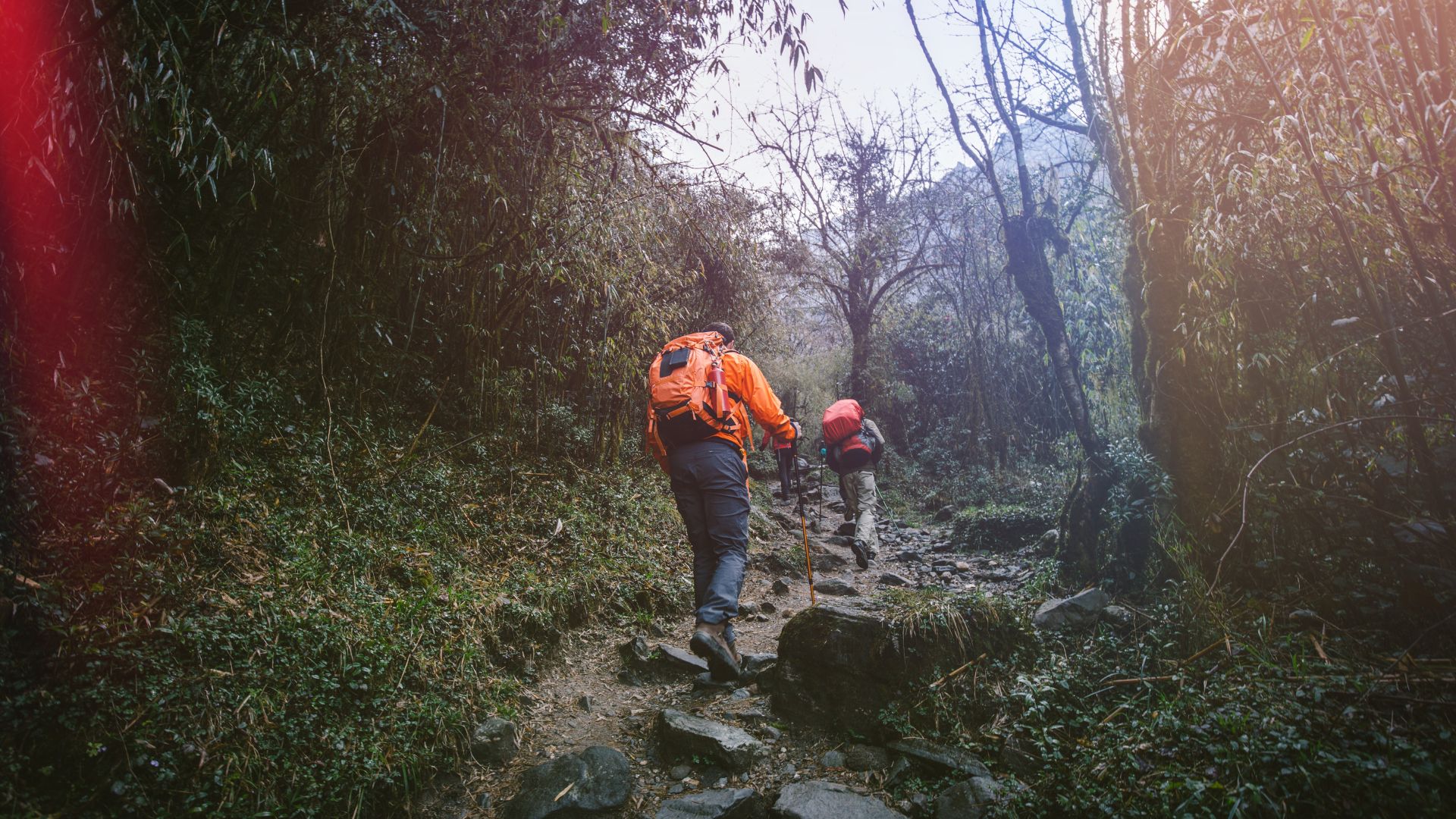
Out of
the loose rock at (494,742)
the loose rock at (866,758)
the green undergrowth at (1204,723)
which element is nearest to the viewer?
the green undergrowth at (1204,723)

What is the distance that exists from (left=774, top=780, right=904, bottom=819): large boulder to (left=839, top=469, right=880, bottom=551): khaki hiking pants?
16.4 ft

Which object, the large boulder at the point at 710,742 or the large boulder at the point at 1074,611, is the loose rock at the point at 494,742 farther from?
the large boulder at the point at 1074,611

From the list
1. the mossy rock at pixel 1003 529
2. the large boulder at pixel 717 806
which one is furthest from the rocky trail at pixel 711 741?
the mossy rock at pixel 1003 529

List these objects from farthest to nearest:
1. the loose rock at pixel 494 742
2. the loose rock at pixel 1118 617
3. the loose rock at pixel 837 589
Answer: the loose rock at pixel 837 589, the loose rock at pixel 1118 617, the loose rock at pixel 494 742

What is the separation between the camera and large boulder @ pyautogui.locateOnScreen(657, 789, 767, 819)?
2.56m

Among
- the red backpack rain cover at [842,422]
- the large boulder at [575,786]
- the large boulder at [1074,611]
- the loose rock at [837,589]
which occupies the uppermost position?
the red backpack rain cover at [842,422]

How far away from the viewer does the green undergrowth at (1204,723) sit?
6.37 feet

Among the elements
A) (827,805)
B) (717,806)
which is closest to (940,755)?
(827,805)

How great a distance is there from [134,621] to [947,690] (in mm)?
3294

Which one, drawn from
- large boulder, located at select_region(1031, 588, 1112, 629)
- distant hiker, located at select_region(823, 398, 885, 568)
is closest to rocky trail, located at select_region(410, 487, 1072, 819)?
large boulder, located at select_region(1031, 588, 1112, 629)

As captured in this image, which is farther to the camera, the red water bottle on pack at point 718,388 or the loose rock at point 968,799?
the red water bottle on pack at point 718,388

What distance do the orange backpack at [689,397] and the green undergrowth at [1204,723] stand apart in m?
1.92

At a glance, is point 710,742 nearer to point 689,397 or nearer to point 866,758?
point 866,758

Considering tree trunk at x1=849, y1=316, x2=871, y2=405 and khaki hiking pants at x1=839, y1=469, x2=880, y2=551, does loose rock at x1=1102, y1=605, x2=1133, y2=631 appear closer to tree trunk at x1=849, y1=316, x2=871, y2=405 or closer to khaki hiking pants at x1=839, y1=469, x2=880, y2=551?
khaki hiking pants at x1=839, y1=469, x2=880, y2=551
